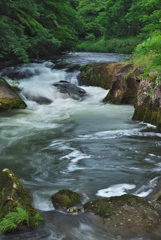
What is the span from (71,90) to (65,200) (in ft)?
30.7

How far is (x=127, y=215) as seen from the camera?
2.83m

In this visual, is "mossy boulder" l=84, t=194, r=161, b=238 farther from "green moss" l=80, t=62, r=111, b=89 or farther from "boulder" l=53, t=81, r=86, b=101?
"green moss" l=80, t=62, r=111, b=89

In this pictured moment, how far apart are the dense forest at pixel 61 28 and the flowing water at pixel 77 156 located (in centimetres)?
207

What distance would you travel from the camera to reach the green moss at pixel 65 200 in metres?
3.19

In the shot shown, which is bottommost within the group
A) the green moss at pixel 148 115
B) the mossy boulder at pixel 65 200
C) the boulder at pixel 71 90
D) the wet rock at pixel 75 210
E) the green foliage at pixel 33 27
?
the wet rock at pixel 75 210

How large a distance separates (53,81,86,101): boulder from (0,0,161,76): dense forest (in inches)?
85.0

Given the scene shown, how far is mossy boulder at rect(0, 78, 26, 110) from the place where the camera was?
31.5 ft

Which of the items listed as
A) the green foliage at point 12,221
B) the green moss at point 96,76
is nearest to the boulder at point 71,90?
the green moss at point 96,76

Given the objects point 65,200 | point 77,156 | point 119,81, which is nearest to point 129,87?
point 119,81

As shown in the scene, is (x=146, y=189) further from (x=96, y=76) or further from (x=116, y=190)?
(x=96, y=76)

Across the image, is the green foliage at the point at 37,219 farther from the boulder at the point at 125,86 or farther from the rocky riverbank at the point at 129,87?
the boulder at the point at 125,86

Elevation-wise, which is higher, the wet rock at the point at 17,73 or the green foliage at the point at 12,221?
the wet rock at the point at 17,73

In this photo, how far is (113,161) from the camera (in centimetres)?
496

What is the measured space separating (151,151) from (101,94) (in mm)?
7112
